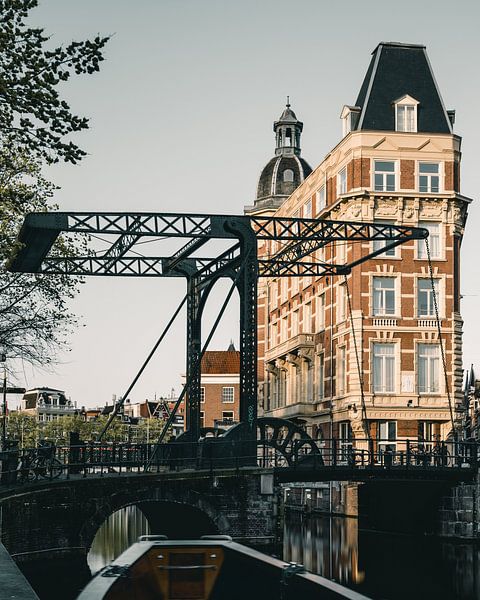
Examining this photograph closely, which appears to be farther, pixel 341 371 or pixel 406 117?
pixel 406 117

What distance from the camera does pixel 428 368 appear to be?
1873 inches

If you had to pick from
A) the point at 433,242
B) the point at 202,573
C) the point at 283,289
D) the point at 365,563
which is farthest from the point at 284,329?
the point at 202,573

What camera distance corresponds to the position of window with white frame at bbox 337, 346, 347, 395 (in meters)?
48.5

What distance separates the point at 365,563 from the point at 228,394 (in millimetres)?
67969

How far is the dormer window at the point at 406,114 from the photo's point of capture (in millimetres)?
49000

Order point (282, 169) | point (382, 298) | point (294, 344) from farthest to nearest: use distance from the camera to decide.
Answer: point (282, 169) → point (294, 344) → point (382, 298)

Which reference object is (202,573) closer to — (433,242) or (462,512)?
(462,512)

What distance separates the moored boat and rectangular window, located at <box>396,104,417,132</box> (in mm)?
39861

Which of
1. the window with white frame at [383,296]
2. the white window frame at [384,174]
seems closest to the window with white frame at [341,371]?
the window with white frame at [383,296]

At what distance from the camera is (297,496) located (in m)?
55.9

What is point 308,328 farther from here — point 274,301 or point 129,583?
point 129,583

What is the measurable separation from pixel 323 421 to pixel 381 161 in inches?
536

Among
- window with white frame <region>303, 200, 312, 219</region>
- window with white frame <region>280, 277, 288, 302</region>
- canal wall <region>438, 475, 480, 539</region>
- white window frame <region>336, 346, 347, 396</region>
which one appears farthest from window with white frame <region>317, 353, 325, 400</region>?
canal wall <region>438, 475, 480, 539</region>

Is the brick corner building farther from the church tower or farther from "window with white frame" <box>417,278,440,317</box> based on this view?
the church tower
